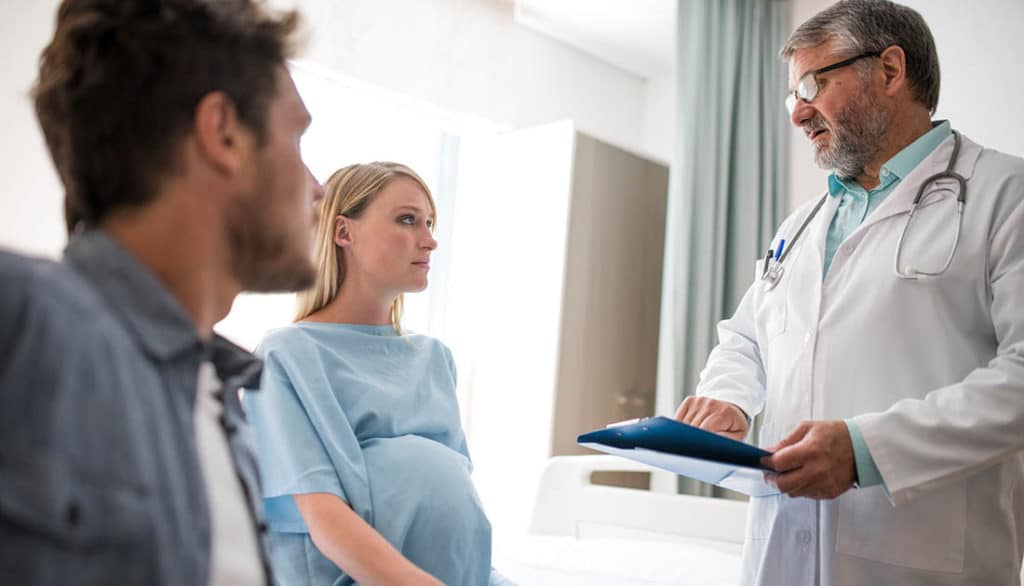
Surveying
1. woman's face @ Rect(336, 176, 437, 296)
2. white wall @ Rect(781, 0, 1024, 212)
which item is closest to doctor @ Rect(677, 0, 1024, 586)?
woman's face @ Rect(336, 176, 437, 296)

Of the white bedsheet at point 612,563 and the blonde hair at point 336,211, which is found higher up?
the blonde hair at point 336,211

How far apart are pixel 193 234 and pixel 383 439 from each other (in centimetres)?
70

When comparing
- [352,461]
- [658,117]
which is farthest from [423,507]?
[658,117]

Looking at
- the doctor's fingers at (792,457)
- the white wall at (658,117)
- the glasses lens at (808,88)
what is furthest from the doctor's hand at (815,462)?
the white wall at (658,117)

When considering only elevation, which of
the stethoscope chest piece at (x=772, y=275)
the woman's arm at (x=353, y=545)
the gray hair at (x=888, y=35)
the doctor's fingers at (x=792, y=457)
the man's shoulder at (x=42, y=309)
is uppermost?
the gray hair at (x=888, y=35)

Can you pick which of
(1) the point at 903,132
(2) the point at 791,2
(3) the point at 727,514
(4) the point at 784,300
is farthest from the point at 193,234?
(2) the point at 791,2

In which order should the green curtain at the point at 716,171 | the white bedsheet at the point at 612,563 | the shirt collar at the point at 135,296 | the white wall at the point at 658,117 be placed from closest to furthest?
the shirt collar at the point at 135,296, the white bedsheet at the point at 612,563, the green curtain at the point at 716,171, the white wall at the point at 658,117

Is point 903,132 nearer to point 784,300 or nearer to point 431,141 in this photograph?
point 784,300

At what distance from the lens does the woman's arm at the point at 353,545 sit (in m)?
1.13

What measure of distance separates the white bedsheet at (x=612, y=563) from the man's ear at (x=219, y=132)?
1.10 m

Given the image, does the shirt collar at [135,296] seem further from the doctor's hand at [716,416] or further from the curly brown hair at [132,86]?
the doctor's hand at [716,416]

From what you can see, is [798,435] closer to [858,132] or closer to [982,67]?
[858,132]

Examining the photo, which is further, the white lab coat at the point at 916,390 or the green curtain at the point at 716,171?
the green curtain at the point at 716,171

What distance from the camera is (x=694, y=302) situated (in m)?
2.96
